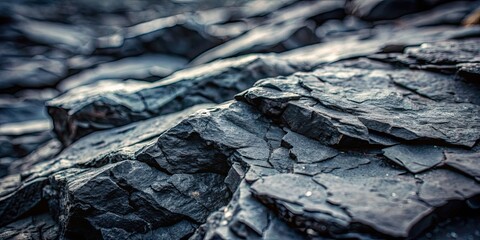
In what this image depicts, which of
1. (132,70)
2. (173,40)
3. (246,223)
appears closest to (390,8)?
(173,40)

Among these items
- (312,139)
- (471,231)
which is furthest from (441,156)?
(312,139)

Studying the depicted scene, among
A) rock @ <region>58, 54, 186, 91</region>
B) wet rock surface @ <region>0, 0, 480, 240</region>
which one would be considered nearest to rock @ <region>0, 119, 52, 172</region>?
wet rock surface @ <region>0, 0, 480, 240</region>

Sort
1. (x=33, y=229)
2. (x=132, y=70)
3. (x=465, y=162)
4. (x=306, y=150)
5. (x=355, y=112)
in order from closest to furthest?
(x=465, y=162) < (x=306, y=150) < (x=355, y=112) < (x=33, y=229) < (x=132, y=70)

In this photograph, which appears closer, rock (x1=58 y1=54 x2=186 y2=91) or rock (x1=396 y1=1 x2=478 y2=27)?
rock (x1=396 y1=1 x2=478 y2=27)

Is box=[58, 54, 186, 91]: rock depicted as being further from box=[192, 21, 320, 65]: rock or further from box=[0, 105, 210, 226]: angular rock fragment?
box=[0, 105, 210, 226]: angular rock fragment

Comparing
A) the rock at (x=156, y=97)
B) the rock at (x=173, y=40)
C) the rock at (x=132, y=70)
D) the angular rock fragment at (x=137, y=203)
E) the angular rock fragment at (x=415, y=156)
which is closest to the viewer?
the angular rock fragment at (x=415, y=156)

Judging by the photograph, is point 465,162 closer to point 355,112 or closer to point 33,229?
point 355,112

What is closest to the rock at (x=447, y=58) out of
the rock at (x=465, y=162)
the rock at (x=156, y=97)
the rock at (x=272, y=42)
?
the rock at (x=465, y=162)

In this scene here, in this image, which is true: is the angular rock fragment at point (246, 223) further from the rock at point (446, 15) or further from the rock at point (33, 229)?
the rock at point (446, 15)

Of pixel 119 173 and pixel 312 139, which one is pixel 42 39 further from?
pixel 312 139

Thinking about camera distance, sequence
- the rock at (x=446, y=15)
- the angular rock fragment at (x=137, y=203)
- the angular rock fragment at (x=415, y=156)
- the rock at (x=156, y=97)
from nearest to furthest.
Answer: the angular rock fragment at (x=415, y=156)
the angular rock fragment at (x=137, y=203)
the rock at (x=156, y=97)
the rock at (x=446, y=15)

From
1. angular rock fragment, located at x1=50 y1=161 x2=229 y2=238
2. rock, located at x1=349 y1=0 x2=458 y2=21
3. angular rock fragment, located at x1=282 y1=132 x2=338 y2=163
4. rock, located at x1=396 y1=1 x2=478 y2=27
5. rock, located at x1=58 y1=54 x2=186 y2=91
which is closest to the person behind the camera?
angular rock fragment, located at x1=282 y1=132 x2=338 y2=163
